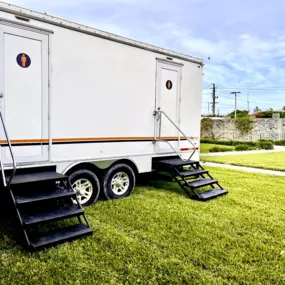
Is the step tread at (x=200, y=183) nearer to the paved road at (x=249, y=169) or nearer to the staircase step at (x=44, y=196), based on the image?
the staircase step at (x=44, y=196)

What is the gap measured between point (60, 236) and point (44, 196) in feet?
2.13

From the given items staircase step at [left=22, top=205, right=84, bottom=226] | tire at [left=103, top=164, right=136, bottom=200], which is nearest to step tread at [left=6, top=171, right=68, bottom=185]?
staircase step at [left=22, top=205, right=84, bottom=226]

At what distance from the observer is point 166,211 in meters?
4.88

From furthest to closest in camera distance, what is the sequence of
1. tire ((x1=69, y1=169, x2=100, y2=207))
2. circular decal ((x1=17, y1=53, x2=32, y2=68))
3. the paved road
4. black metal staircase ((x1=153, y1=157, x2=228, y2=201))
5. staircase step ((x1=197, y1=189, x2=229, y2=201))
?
the paved road → black metal staircase ((x1=153, y1=157, x2=228, y2=201)) → staircase step ((x1=197, y1=189, x2=229, y2=201)) → tire ((x1=69, y1=169, x2=100, y2=207)) → circular decal ((x1=17, y1=53, x2=32, y2=68))

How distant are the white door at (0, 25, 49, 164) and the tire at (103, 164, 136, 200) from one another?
50.0 inches

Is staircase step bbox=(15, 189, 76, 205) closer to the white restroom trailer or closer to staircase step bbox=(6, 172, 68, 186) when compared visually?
staircase step bbox=(6, 172, 68, 186)

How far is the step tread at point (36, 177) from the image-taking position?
4033 mm

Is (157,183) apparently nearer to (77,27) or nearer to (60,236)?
(60,236)

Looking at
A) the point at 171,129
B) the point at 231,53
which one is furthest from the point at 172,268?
the point at 231,53

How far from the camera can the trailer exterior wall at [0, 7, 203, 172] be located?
4672 mm

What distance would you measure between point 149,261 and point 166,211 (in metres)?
1.68

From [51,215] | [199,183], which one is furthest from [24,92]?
[199,183]

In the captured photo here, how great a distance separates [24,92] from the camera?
4.29 meters

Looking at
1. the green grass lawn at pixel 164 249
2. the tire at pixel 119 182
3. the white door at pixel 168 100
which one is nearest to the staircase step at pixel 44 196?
the green grass lawn at pixel 164 249
